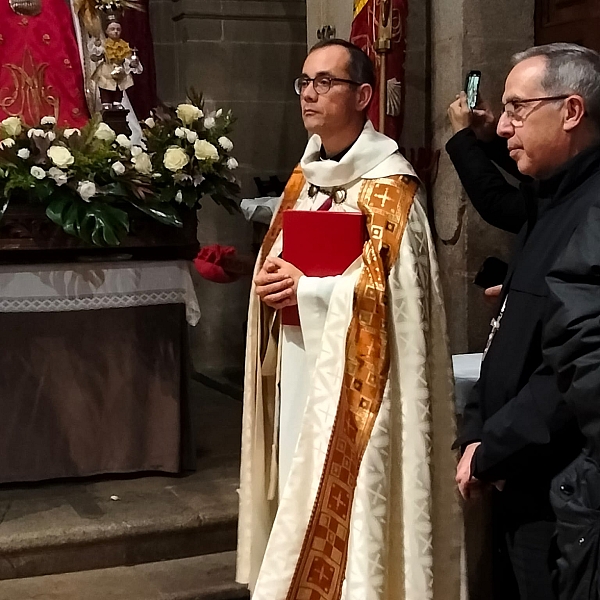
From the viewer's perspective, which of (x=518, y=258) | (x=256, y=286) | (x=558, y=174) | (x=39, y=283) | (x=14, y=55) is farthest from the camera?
(x=14, y=55)

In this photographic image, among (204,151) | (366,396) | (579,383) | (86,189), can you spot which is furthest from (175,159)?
(579,383)

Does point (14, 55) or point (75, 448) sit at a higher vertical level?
point (14, 55)

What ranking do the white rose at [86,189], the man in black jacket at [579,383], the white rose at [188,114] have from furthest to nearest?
the white rose at [188,114]
the white rose at [86,189]
the man in black jacket at [579,383]

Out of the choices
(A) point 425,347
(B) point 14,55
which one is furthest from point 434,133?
(B) point 14,55

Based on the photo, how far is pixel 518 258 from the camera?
7.04ft

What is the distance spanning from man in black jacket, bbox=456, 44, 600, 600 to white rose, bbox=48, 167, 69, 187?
1980 millimetres

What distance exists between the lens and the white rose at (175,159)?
367cm

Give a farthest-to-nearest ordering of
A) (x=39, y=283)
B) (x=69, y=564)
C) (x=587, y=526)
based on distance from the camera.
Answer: (x=39, y=283), (x=69, y=564), (x=587, y=526)

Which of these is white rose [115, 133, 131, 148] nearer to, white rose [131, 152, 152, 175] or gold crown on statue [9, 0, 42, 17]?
white rose [131, 152, 152, 175]

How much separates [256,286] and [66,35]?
211cm

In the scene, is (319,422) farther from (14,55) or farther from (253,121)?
(253,121)

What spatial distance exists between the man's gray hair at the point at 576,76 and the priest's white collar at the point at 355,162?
722 millimetres

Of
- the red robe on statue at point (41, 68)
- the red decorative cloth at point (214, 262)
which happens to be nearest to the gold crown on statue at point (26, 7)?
the red robe on statue at point (41, 68)

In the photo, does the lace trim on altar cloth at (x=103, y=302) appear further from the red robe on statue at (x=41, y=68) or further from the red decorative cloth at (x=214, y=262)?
the red decorative cloth at (x=214, y=262)
